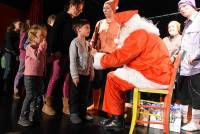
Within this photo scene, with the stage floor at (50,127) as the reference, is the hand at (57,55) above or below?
above

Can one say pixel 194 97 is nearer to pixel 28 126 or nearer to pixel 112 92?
pixel 112 92

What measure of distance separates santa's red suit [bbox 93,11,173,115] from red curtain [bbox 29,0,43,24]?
11.8 ft

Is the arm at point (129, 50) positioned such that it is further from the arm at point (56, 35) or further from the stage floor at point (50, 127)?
the arm at point (56, 35)

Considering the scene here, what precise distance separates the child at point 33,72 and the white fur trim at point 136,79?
685 mm

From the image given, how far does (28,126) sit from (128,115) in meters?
1.15

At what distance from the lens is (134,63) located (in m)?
2.60

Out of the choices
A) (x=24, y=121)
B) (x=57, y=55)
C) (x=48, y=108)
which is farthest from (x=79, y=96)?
(x=24, y=121)

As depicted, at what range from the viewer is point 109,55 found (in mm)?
2609

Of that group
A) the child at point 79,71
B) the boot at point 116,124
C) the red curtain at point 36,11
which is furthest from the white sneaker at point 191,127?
the red curtain at point 36,11

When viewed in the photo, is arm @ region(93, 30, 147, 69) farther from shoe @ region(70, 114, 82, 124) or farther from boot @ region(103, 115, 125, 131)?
shoe @ region(70, 114, 82, 124)

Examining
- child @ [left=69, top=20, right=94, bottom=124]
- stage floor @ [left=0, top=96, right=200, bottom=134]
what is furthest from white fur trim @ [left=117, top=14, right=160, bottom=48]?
stage floor @ [left=0, top=96, right=200, bottom=134]

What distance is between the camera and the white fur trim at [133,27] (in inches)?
104

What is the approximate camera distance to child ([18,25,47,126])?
8.93 feet

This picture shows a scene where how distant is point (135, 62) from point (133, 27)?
0.94 feet
